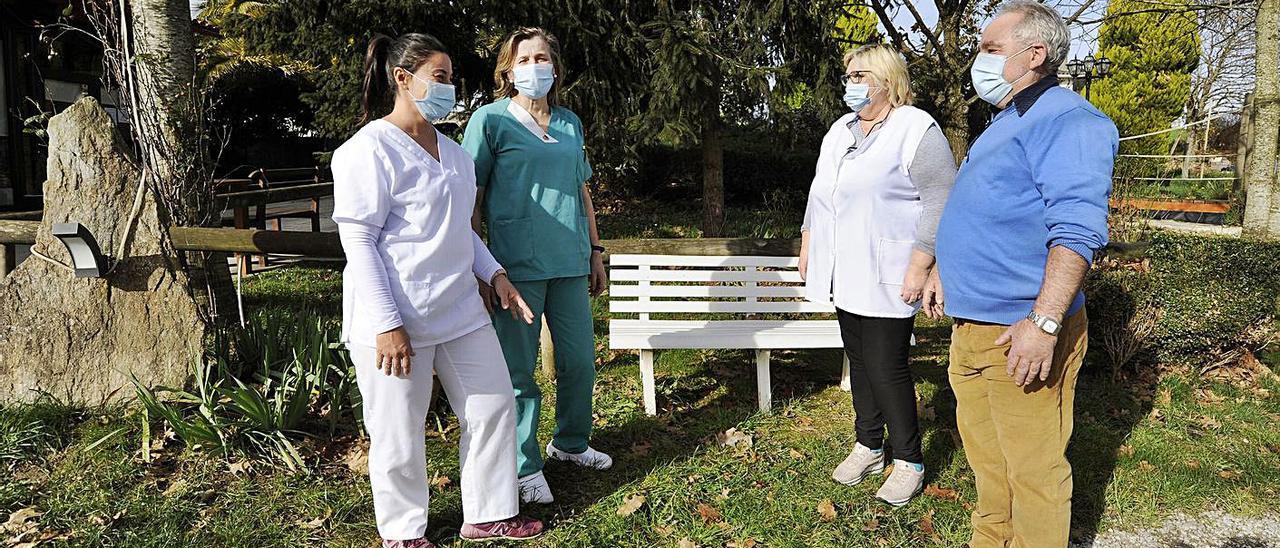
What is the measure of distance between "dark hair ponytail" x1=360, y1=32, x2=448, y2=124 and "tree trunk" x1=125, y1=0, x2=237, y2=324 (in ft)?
6.06

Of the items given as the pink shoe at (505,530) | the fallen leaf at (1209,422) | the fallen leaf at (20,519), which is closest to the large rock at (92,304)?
the fallen leaf at (20,519)

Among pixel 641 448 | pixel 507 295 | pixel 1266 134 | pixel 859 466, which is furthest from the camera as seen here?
pixel 1266 134

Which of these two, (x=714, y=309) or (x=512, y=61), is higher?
(x=512, y=61)

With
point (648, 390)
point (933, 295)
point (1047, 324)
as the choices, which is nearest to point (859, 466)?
point (933, 295)

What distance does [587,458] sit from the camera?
149 inches

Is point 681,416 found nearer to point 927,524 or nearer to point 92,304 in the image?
point 927,524

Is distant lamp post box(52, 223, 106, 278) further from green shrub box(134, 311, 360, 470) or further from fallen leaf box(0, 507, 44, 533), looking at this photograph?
fallen leaf box(0, 507, 44, 533)

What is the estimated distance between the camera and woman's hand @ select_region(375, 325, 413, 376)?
2.60 m

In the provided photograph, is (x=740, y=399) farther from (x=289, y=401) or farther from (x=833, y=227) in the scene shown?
(x=289, y=401)

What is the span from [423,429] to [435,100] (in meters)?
1.06

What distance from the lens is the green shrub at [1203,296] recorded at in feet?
16.7

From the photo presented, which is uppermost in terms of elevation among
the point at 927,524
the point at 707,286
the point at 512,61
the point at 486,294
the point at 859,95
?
the point at 512,61

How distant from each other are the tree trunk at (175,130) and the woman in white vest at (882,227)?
2.90 meters

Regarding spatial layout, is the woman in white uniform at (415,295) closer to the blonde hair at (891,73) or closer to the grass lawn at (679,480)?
the grass lawn at (679,480)
